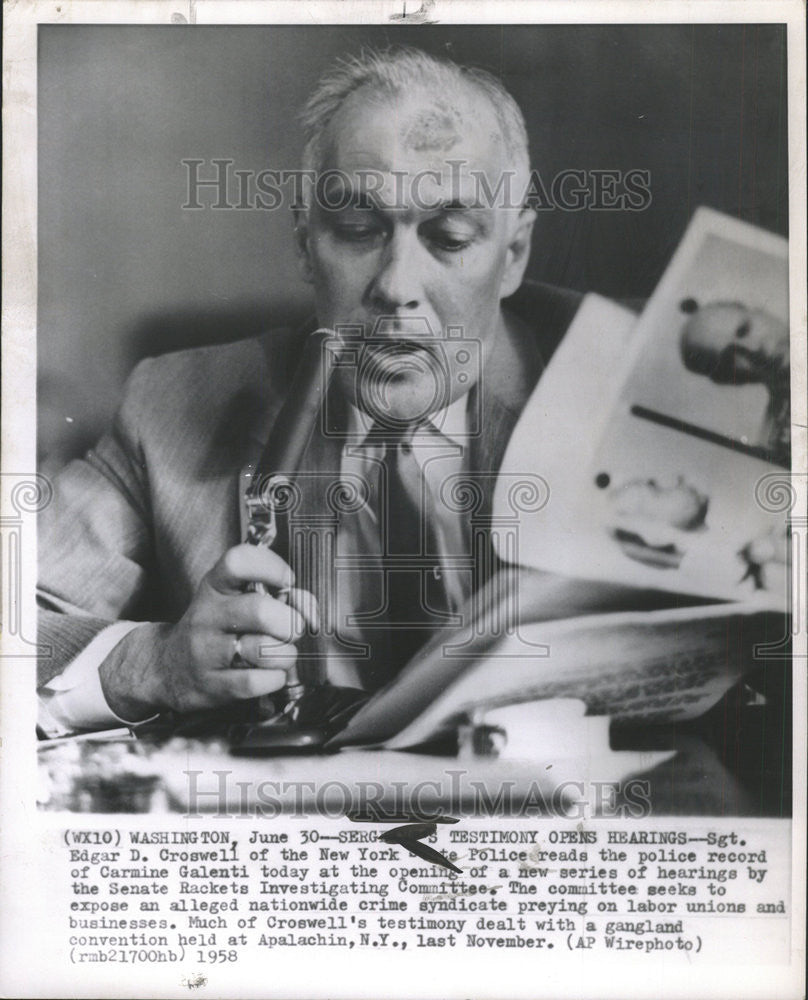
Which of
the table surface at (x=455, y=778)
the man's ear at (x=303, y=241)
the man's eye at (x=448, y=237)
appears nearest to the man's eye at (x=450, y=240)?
the man's eye at (x=448, y=237)

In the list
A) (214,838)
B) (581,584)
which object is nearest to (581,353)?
(581,584)

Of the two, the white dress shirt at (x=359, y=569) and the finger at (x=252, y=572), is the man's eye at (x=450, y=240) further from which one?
the finger at (x=252, y=572)

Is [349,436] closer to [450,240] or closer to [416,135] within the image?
[450,240]

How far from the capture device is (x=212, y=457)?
5.30 ft

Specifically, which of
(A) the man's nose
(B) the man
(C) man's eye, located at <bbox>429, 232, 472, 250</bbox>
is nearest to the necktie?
(B) the man

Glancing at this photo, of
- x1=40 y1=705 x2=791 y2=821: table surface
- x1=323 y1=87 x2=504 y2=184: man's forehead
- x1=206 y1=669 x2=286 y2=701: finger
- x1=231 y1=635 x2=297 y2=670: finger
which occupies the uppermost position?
x1=323 y1=87 x2=504 y2=184: man's forehead

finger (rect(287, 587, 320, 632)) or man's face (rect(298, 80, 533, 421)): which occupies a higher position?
man's face (rect(298, 80, 533, 421))

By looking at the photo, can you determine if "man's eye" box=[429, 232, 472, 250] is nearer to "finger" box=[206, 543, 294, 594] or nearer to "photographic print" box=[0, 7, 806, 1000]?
"photographic print" box=[0, 7, 806, 1000]

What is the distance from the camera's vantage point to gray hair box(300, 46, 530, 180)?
5.25 feet

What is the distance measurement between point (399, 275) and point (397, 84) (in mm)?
359

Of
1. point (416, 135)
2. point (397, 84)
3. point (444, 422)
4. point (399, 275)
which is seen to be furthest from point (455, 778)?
point (397, 84)

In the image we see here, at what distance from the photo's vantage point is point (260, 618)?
1578 mm

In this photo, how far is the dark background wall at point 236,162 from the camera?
63.5 inches

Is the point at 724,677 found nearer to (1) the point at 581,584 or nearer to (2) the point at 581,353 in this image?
(1) the point at 581,584
